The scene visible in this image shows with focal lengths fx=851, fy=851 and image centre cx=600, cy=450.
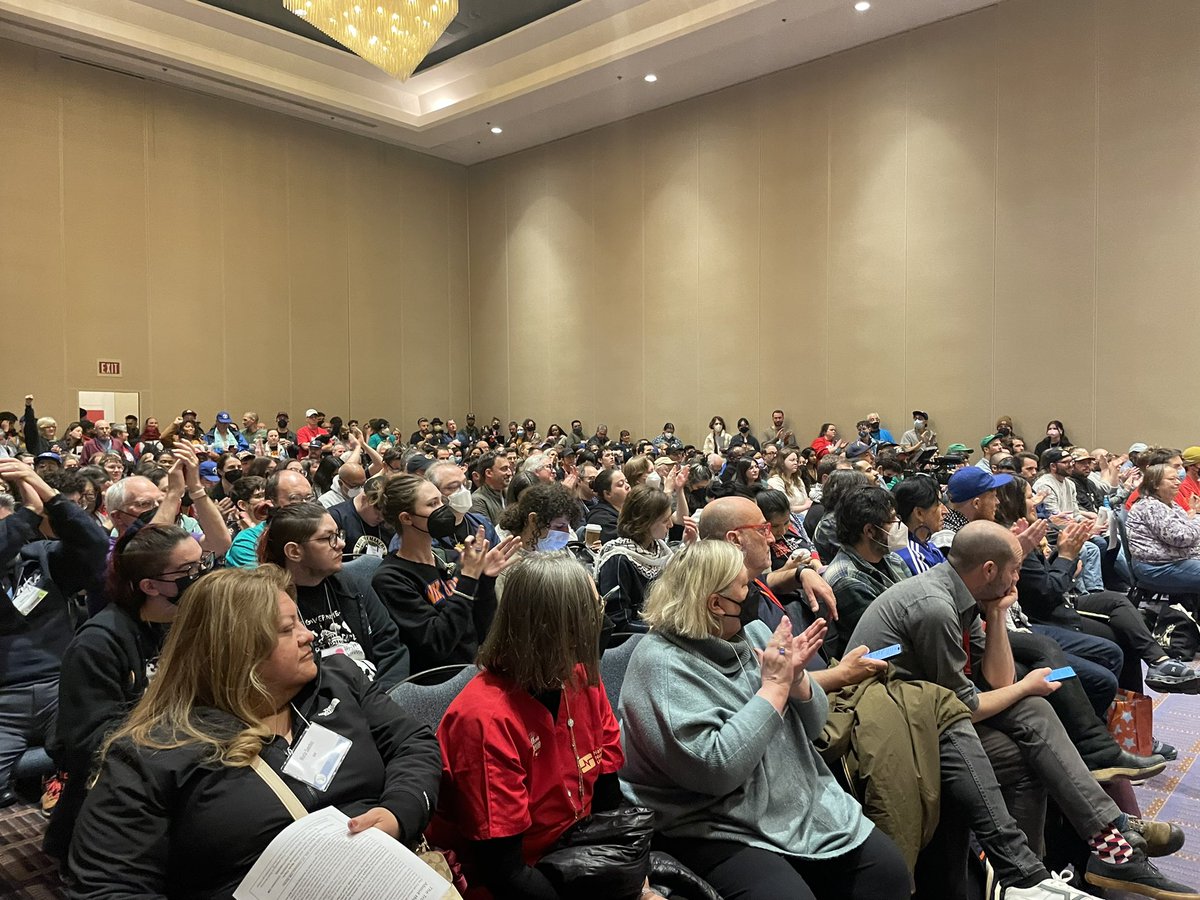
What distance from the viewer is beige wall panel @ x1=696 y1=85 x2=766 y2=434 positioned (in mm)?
15812

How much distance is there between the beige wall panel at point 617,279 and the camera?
17594mm

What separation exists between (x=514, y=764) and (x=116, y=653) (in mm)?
1212

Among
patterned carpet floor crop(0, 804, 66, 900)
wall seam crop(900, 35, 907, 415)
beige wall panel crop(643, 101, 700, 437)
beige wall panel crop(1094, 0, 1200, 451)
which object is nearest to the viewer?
patterned carpet floor crop(0, 804, 66, 900)

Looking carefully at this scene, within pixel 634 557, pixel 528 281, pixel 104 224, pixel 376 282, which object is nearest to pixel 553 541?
pixel 634 557

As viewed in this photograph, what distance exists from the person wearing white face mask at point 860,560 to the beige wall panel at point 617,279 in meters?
14.0

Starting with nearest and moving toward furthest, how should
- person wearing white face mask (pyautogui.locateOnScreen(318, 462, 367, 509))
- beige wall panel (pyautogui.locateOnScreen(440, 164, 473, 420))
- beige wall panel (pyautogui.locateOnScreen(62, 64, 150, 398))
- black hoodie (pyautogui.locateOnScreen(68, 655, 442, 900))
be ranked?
black hoodie (pyautogui.locateOnScreen(68, 655, 442, 900)) → person wearing white face mask (pyautogui.locateOnScreen(318, 462, 367, 509)) → beige wall panel (pyautogui.locateOnScreen(62, 64, 150, 398)) → beige wall panel (pyautogui.locateOnScreen(440, 164, 473, 420))

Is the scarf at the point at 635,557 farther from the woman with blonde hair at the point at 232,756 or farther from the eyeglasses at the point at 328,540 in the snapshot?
the woman with blonde hair at the point at 232,756

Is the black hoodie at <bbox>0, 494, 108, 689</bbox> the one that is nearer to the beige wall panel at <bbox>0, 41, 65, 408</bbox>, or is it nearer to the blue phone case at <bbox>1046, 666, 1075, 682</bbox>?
the blue phone case at <bbox>1046, 666, 1075, 682</bbox>

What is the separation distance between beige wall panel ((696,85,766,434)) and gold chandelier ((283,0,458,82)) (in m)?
5.82

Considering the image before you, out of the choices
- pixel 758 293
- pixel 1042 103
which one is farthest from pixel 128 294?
pixel 1042 103

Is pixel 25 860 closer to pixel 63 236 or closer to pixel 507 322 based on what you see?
pixel 63 236

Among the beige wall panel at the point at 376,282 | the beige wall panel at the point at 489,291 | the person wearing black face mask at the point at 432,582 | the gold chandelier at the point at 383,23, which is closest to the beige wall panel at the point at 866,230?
the gold chandelier at the point at 383,23

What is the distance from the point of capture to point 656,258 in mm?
17250

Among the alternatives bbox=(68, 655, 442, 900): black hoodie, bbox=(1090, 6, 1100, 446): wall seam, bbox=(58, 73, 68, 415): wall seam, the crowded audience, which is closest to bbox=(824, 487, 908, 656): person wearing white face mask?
the crowded audience
